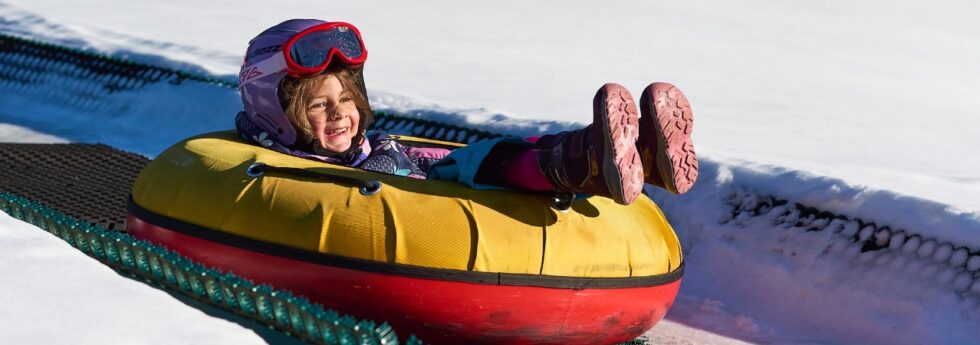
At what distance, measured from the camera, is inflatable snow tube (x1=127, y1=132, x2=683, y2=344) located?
3879 mm

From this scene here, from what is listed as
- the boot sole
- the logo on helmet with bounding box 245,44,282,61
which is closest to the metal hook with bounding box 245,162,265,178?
the logo on helmet with bounding box 245,44,282,61

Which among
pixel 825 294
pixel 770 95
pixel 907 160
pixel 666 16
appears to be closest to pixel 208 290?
pixel 825 294

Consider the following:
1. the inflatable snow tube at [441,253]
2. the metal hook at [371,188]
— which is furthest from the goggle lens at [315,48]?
the metal hook at [371,188]

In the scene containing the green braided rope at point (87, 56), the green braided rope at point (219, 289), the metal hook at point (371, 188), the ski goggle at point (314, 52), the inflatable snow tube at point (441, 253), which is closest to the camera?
the green braided rope at point (219, 289)

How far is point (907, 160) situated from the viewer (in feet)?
22.8

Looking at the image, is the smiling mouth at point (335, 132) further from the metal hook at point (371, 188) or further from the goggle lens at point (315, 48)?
the metal hook at point (371, 188)

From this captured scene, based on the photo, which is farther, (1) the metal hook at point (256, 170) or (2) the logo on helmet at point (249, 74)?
(2) the logo on helmet at point (249, 74)

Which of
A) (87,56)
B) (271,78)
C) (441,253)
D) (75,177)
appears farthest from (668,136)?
(87,56)

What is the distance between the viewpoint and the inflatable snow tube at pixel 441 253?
3.88 m

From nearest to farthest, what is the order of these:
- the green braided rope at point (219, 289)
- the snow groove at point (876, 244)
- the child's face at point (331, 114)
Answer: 1. the green braided rope at point (219, 289)
2. the child's face at point (331, 114)
3. the snow groove at point (876, 244)

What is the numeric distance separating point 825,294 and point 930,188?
104cm

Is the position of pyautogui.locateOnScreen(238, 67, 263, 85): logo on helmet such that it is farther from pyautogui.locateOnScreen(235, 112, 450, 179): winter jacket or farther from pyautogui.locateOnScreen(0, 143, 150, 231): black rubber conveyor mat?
pyautogui.locateOnScreen(0, 143, 150, 231): black rubber conveyor mat

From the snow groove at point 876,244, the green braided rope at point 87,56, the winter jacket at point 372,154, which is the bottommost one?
the green braided rope at point 87,56

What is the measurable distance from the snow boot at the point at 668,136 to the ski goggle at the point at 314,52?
1.25m
